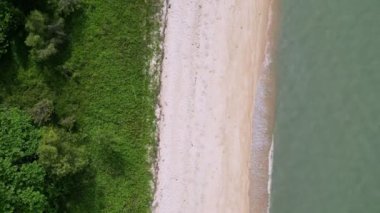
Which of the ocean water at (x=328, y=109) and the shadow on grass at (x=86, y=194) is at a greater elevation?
the ocean water at (x=328, y=109)

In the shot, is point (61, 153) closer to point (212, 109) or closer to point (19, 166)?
point (19, 166)

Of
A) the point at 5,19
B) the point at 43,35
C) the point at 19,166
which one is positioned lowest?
the point at 19,166

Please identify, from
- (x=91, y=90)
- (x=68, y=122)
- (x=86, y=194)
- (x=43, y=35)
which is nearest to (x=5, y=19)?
(x=43, y=35)

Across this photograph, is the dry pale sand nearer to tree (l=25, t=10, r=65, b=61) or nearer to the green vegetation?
the green vegetation

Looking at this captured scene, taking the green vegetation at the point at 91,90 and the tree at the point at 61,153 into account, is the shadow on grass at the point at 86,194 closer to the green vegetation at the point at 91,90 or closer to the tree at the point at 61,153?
the green vegetation at the point at 91,90

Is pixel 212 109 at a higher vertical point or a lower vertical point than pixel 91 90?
lower

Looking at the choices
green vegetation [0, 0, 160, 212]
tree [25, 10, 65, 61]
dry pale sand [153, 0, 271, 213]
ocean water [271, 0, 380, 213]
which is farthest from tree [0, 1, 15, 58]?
ocean water [271, 0, 380, 213]

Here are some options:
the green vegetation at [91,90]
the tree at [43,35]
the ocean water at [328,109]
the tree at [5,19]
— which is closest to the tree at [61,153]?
the green vegetation at [91,90]
